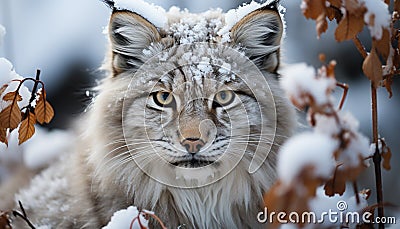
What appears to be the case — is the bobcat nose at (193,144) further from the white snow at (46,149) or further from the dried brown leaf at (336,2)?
the white snow at (46,149)

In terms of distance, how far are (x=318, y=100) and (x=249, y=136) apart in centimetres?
102

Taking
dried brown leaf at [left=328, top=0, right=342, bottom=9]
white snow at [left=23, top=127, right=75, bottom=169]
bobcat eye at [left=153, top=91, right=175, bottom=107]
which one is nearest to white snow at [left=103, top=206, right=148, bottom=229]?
bobcat eye at [left=153, top=91, right=175, bottom=107]

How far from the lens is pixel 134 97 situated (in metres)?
2.50

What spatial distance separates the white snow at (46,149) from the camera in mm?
3453

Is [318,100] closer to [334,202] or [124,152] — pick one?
[334,202]

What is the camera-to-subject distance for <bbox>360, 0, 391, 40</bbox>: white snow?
62.5 inches

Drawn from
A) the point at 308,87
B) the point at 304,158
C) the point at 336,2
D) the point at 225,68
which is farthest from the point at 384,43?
the point at 225,68

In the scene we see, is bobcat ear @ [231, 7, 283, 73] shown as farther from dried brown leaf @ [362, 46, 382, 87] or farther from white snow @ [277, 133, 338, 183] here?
white snow @ [277, 133, 338, 183]

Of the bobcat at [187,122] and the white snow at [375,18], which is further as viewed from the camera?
the bobcat at [187,122]

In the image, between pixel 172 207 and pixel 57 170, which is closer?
pixel 172 207

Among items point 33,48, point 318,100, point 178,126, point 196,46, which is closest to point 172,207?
point 178,126

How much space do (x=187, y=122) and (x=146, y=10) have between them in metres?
0.56

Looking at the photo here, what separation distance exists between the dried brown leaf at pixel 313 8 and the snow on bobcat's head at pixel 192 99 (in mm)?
771

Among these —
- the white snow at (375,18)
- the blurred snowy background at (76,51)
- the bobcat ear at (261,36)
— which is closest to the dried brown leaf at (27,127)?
the bobcat ear at (261,36)
